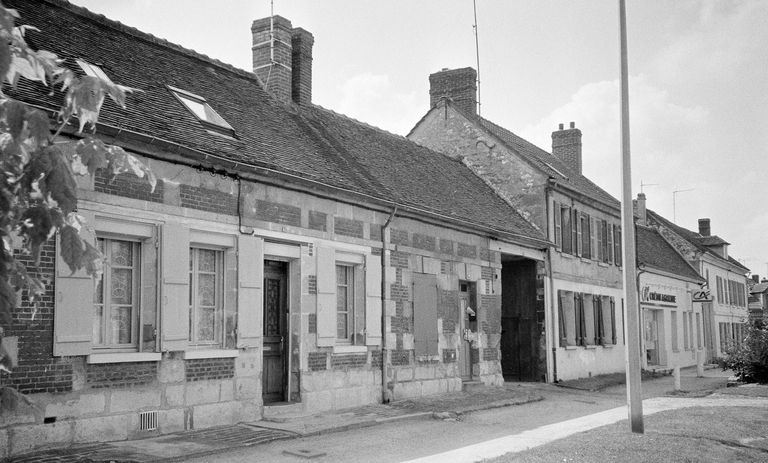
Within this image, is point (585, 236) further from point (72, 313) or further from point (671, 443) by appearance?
point (72, 313)

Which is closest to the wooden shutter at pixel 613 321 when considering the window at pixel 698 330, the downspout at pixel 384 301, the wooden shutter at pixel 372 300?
the window at pixel 698 330

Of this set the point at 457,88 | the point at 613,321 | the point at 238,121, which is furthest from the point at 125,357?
the point at 613,321

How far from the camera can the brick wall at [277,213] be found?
39.5 feet

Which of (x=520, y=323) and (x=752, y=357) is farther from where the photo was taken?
(x=520, y=323)

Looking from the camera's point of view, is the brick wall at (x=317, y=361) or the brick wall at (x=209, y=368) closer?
the brick wall at (x=209, y=368)

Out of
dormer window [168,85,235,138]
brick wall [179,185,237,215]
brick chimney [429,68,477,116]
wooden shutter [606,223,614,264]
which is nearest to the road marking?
brick wall [179,185,237,215]

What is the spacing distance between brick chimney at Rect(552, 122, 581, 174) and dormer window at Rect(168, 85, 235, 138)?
21.4 m

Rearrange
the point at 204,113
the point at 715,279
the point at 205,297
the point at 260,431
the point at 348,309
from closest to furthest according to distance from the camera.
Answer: the point at 260,431
the point at 205,297
the point at 204,113
the point at 348,309
the point at 715,279

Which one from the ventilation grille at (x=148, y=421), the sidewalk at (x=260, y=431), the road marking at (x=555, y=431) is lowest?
the road marking at (x=555, y=431)

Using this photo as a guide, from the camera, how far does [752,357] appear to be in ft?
71.4

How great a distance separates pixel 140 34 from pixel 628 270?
9.44 m

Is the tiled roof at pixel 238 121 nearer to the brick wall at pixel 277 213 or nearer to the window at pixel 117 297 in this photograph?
the brick wall at pixel 277 213

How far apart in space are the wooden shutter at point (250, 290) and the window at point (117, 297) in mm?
1779

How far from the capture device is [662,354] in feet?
106
